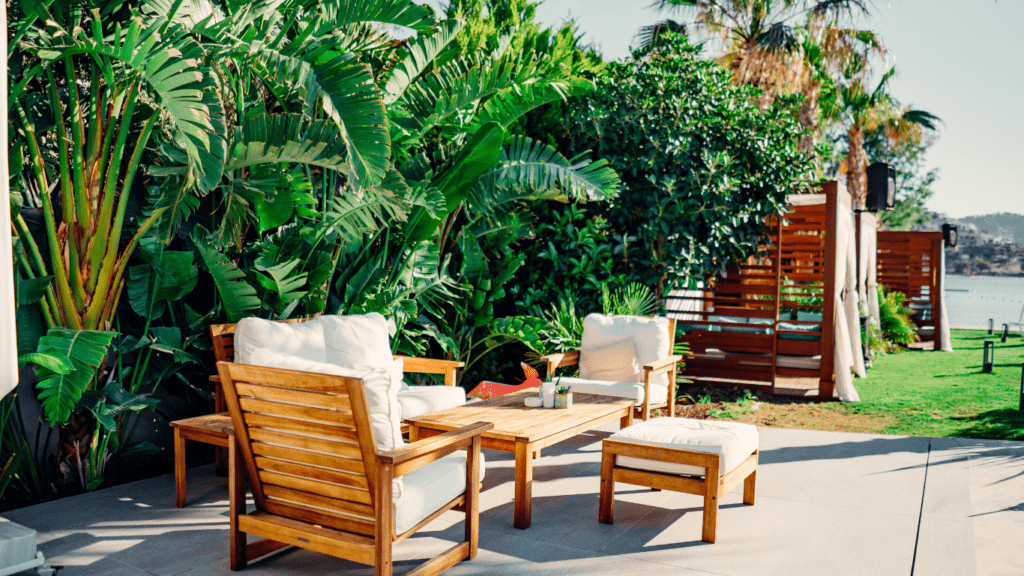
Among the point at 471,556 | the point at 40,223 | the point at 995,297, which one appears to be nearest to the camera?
the point at 471,556

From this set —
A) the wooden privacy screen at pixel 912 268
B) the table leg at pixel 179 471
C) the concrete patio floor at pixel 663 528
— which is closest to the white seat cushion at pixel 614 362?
the concrete patio floor at pixel 663 528

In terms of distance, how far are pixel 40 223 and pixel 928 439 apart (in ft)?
20.4

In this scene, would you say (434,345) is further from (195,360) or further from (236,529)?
(236,529)

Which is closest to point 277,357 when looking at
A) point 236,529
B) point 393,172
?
point 236,529

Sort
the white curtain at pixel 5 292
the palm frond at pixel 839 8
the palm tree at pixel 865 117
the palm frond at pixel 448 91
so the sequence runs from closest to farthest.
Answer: the white curtain at pixel 5 292 → the palm frond at pixel 448 91 → the palm frond at pixel 839 8 → the palm tree at pixel 865 117

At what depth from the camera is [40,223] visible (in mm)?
3779

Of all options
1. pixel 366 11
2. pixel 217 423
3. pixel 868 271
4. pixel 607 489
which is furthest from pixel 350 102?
pixel 868 271

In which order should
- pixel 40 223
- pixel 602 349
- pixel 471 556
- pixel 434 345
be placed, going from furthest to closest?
pixel 434 345
pixel 602 349
pixel 40 223
pixel 471 556

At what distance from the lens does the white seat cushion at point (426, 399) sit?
4.30m

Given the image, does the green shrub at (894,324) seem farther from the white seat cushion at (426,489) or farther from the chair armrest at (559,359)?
the white seat cushion at (426,489)

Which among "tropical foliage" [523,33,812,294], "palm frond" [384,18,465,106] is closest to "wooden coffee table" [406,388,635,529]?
"palm frond" [384,18,465,106]

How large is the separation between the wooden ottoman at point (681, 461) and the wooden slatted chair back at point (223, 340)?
6.89ft

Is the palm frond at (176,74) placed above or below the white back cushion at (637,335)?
above

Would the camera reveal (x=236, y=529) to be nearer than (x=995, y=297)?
Yes
